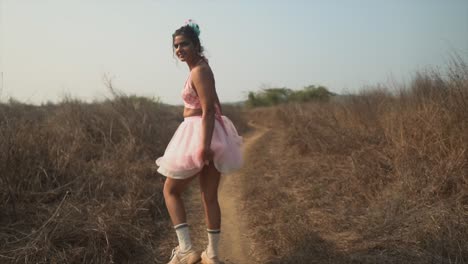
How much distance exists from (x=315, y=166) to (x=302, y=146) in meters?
1.53

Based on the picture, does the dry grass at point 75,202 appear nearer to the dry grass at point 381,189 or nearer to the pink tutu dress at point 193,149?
the pink tutu dress at point 193,149

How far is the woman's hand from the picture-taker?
2504mm

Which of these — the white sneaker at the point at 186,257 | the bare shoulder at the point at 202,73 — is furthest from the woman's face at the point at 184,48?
the white sneaker at the point at 186,257

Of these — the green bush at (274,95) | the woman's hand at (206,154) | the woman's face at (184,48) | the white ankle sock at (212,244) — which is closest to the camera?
the woman's hand at (206,154)

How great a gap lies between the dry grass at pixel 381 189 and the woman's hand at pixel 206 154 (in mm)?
1111

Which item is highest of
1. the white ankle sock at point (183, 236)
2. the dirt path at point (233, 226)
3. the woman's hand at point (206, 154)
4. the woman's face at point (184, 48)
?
the woman's face at point (184, 48)

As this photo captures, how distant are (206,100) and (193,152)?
37 cm

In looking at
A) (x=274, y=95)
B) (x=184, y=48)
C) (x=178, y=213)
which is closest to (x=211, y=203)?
(x=178, y=213)

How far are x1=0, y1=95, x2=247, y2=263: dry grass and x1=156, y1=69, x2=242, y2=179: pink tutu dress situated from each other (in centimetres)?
88

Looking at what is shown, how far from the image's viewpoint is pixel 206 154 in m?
2.52

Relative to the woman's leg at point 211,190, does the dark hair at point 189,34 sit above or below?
above

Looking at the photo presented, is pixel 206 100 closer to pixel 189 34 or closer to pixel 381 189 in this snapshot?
pixel 189 34

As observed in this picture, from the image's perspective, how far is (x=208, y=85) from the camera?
2529 mm

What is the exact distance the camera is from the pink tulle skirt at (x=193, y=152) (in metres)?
2.56
